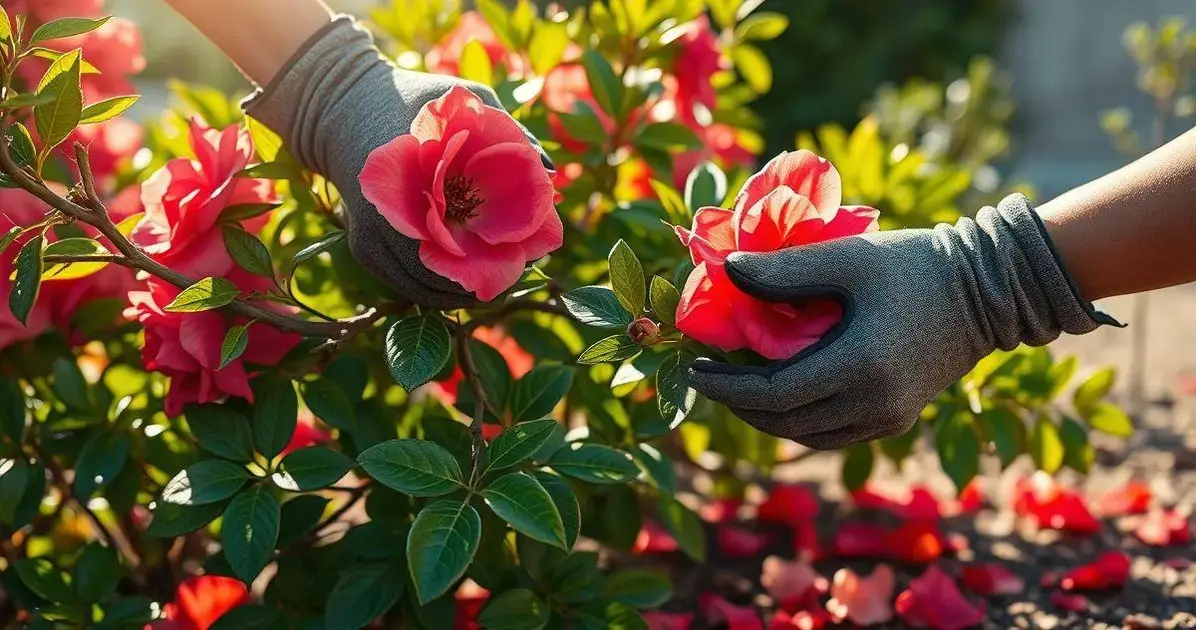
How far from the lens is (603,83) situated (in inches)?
55.2

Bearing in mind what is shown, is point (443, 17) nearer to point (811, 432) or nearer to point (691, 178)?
point (691, 178)

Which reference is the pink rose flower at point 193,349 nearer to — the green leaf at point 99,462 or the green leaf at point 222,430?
the green leaf at point 222,430

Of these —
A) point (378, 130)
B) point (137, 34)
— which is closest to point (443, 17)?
point (137, 34)

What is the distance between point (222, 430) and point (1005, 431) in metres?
0.97

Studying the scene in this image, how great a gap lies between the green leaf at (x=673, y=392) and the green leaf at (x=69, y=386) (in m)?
0.70

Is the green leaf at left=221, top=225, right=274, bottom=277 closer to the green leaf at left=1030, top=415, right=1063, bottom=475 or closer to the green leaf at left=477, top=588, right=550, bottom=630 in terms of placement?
the green leaf at left=477, top=588, right=550, bottom=630

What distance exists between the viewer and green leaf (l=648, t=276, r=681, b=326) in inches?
36.9

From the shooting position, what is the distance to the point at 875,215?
100 cm

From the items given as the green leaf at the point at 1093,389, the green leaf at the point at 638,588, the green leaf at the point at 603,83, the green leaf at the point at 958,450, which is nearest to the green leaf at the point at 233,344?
the green leaf at the point at 638,588

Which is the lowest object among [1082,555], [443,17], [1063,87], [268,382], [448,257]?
[1063,87]

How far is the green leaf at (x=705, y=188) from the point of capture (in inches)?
49.5

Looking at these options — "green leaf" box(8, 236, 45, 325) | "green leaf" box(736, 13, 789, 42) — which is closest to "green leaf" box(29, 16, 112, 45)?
"green leaf" box(8, 236, 45, 325)

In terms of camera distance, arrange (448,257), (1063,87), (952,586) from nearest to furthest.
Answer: (448,257), (952,586), (1063,87)

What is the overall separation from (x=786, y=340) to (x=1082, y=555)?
1038 mm
